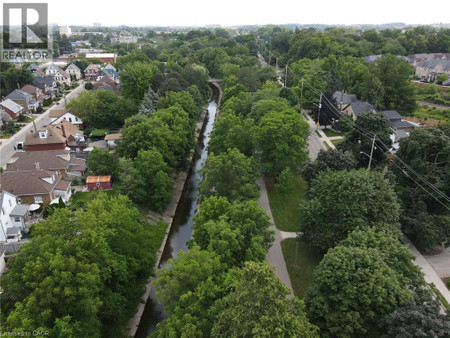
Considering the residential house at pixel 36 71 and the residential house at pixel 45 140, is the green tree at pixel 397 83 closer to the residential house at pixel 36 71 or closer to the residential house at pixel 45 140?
the residential house at pixel 45 140

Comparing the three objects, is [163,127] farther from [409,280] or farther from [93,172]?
[409,280]

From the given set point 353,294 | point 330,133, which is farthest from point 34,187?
point 330,133

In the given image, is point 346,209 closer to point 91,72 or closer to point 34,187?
point 34,187

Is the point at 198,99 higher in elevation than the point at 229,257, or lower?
higher

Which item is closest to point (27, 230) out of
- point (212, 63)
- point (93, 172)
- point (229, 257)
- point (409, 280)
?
point (93, 172)

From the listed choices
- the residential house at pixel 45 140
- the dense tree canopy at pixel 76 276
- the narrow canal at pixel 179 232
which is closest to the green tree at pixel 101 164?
the narrow canal at pixel 179 232

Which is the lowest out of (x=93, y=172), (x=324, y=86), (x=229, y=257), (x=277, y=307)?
(x=93, y=172)

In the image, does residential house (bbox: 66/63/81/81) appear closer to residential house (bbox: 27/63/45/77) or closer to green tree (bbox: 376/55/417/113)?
residential house (bbox: 27/63/45/77)
